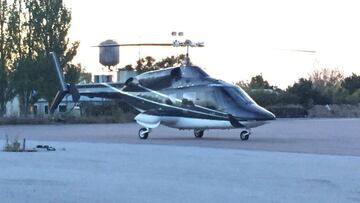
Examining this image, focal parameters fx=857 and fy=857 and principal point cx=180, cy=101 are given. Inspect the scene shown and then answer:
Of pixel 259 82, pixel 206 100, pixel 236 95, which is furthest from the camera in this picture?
pixel 259 82

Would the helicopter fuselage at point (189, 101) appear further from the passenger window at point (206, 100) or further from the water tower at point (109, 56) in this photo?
the water tower at point (109, 56)

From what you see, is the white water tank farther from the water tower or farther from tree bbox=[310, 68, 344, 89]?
tree bbox=[310, 68, 344, 89]

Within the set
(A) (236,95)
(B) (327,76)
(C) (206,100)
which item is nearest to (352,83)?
(B) (327,76)

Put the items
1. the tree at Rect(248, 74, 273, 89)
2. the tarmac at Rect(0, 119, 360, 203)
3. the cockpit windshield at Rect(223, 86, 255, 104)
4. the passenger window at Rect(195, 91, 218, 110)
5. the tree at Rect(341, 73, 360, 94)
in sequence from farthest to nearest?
the tree at Rect(341, 73, 360, 94) → the tree at Rect(248, 74, 273, 89) → the passenger window at Rect(195, 91, 218, 110) → the cockpit windshield at Rect(223, 86, 255, 104) → the tarmac at Rect(0, 119, 360, 203)

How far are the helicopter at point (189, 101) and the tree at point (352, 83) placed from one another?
→ 82.2 metres

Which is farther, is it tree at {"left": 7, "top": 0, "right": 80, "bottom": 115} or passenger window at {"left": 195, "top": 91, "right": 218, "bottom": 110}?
tree at {"left": 7, "top": 0, "right": 80, "bottom": 115}

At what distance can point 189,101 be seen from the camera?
34438mm

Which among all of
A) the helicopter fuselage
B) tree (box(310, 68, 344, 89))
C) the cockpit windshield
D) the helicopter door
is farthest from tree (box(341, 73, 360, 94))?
the cockpit windshield

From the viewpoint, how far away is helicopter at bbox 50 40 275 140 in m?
32.8

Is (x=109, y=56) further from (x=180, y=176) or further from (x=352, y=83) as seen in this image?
(x=352, y=83)

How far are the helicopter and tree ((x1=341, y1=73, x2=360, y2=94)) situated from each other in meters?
82.2

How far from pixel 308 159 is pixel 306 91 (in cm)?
6783

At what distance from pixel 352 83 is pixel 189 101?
86105 mm

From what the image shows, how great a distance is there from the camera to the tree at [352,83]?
116312 mm
